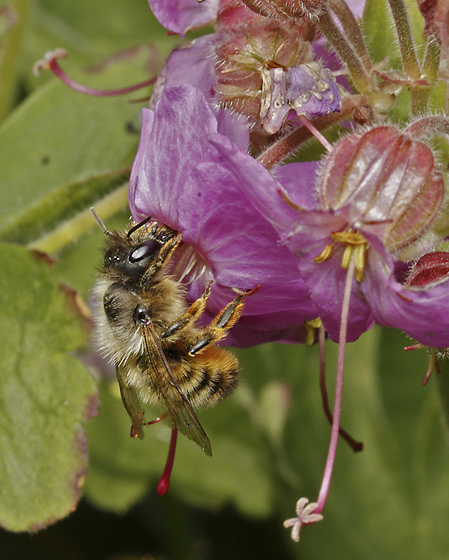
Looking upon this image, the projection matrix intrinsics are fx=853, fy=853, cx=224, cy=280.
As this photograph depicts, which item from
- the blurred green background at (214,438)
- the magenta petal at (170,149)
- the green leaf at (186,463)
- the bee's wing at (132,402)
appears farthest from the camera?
the green leaf at (186,463)

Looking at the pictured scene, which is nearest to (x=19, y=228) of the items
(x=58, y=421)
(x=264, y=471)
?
(x=58, y=421)

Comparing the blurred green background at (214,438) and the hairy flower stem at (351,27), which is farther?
Answer: the blurred green background at (214,438)

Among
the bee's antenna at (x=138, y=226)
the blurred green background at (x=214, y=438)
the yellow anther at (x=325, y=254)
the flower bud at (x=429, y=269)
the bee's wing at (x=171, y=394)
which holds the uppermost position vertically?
the bee's antenna at (x=138, y=226)

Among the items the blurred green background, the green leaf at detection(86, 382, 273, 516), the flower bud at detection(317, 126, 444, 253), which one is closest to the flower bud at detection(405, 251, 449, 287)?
the flower bud at detection(317, 126, 444, 253)

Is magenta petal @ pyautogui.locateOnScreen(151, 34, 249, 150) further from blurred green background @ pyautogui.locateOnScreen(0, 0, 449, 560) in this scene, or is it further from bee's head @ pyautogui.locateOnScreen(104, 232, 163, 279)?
blurred green background @ pyautogui.locateOnScreen(0, 0, 449, 560)

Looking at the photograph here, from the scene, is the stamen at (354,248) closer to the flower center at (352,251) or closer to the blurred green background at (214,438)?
the flower center at (352,251)

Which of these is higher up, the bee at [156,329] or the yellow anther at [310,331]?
the bee at [156,329]

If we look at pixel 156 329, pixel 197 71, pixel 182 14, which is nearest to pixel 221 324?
pixel 156 329

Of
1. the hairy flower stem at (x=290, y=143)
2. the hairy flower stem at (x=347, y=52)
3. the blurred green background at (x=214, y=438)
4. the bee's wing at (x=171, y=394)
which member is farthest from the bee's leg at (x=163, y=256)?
the blurred green background at (x=214, y=438)
